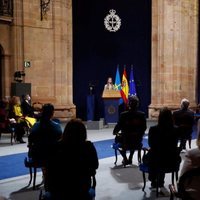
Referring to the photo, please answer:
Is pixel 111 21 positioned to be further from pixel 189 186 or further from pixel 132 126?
pixel 189 186

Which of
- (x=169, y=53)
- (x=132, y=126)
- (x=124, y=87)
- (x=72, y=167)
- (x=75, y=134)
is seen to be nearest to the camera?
(x=72, y=167)

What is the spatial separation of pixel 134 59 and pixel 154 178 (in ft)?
31.4

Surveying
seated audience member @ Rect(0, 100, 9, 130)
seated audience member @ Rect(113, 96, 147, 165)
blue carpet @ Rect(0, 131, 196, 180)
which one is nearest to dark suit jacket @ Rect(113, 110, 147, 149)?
seated audience member @ Rect(113, 96, 147, 165)

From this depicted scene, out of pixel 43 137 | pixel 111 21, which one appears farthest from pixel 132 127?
pixel 111 21

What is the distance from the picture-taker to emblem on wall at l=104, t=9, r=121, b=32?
1345 cm

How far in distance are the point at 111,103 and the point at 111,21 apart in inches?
143

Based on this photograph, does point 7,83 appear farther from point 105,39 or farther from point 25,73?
point 105,39

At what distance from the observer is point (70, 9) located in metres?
12.8

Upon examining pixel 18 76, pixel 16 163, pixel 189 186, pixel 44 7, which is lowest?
pixel 16 163

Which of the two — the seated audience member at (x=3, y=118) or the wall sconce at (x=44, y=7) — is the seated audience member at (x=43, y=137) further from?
the wall sconce at (x=44, y=7)

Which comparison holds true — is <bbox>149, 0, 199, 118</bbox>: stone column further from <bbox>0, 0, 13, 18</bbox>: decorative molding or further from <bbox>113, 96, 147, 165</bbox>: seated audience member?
<bbox>113, 96, 147, 165</bbox>: seated audience member

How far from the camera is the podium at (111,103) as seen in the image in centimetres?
1149

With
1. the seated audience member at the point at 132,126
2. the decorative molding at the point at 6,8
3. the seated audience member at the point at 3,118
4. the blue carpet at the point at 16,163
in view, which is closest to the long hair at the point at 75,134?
the seated audience member at the point at 132,126

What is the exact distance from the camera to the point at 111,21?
13453mm
